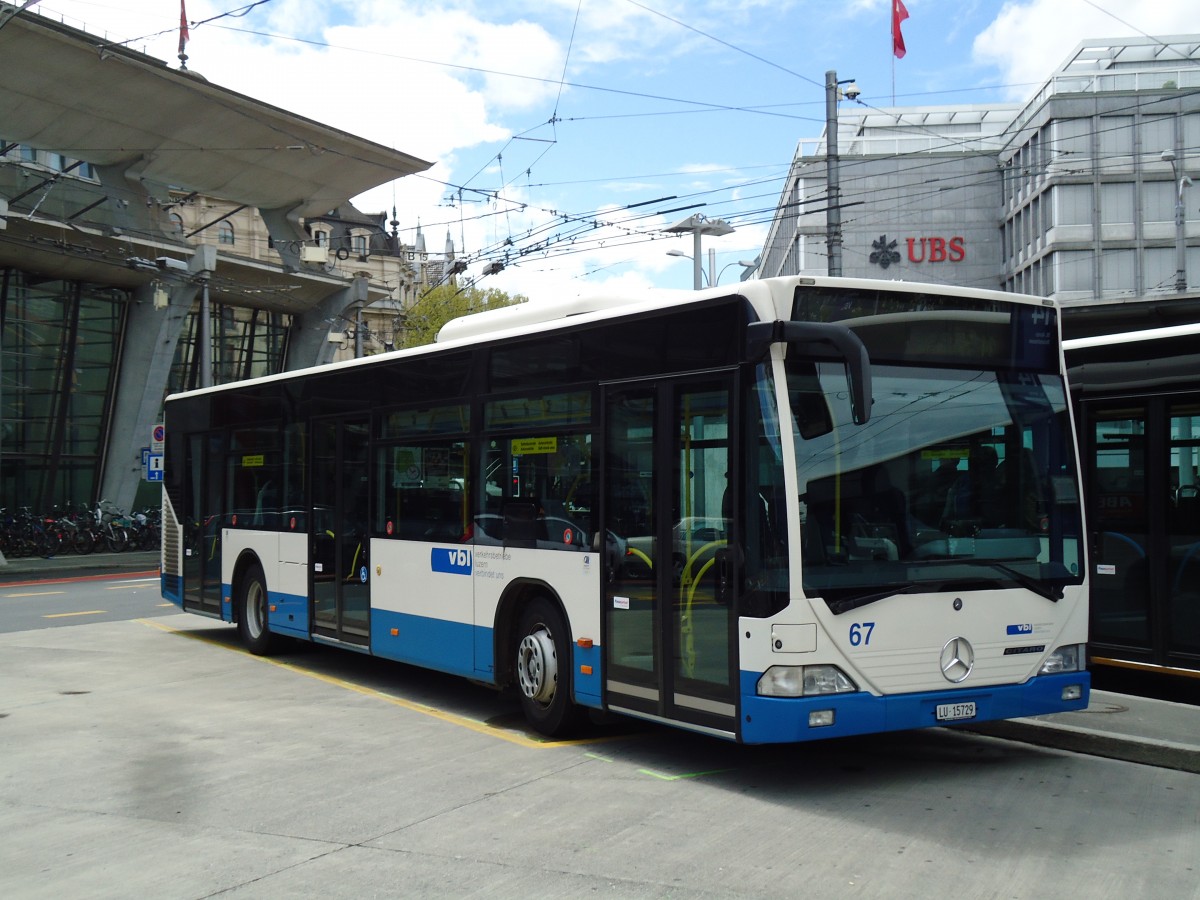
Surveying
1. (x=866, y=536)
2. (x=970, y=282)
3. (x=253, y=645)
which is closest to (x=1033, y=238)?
(x=970, y=282)

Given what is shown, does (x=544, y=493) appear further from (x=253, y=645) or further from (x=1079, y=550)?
(x=253, y=645)

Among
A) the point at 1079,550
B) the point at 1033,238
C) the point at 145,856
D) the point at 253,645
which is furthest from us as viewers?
the point at 1033,238

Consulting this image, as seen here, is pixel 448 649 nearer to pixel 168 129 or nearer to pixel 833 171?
pixel 833 171

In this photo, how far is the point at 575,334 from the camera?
891 centimetres

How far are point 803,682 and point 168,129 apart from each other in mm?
29200

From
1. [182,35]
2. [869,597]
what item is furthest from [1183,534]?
[182,35]

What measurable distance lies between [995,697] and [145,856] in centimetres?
488

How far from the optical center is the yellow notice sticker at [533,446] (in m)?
9.02

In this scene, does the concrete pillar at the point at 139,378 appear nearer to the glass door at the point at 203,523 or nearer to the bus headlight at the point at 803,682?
the glass door at the point at 203,523

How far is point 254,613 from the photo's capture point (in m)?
14.3

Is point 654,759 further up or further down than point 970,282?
further down

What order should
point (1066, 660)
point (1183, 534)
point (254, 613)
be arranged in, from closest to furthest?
point (1066, 660) < point (1183, 534) < point (254, 613)

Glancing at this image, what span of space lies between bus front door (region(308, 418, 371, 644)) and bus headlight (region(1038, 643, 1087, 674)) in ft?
20.5

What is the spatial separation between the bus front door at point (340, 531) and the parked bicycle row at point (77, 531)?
79.4ft
